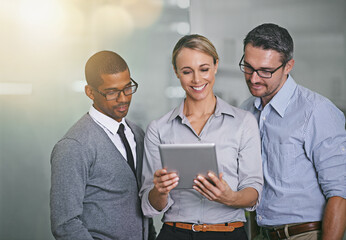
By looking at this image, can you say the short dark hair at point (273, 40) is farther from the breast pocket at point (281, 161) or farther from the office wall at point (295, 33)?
the office wall at point (295, 33)

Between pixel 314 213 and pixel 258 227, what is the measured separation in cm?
35

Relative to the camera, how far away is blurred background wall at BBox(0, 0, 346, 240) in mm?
3561

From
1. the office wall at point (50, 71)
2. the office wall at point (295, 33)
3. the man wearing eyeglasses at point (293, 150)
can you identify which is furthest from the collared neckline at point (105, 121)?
the office wall at point (295, 33)

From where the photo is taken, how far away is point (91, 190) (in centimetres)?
212

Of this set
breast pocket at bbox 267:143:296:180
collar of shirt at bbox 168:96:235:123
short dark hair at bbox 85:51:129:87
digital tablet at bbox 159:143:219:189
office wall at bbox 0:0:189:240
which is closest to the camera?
digital tablet at bbox 159:143:219:189

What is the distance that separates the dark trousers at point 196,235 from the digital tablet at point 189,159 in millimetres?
275

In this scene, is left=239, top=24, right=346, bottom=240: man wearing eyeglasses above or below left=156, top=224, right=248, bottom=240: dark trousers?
above

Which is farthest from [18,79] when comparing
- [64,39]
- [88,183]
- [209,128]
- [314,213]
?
[314,213]

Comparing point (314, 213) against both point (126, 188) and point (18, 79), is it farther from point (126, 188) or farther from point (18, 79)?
point (18, 79)

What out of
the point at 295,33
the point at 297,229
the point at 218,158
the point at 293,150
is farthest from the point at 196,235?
the point at 295,33

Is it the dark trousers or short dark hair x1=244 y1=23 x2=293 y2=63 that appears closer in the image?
the dark trousers

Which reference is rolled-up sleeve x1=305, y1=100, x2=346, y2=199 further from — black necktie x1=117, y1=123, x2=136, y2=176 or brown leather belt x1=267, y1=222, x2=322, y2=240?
black necktie x1=117, y1=123, x2=136, y2=176

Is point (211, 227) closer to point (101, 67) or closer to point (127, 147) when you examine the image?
point (127, 147)

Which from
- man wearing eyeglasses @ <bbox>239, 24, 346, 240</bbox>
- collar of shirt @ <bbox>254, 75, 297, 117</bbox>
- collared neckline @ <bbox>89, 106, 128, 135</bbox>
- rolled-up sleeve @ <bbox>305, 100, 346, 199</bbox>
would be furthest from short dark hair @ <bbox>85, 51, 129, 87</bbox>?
rolled-up sleeve @ <bbox>305, 100, 346, 199</bbox>
